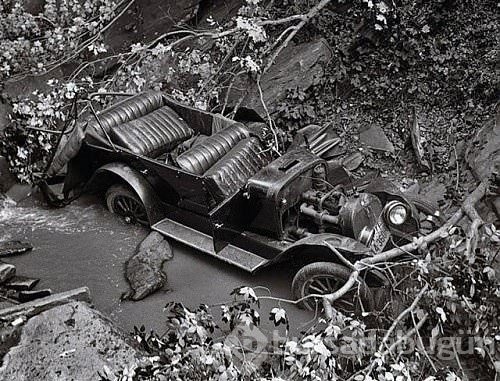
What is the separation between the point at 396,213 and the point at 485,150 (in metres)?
2.05

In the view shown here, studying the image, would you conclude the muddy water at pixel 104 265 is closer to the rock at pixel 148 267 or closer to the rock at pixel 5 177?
the rock at pixel 148 267

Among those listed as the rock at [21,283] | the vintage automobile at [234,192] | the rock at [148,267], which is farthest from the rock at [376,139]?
the rock at [21,283]

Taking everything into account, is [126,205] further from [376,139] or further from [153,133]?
[376,139]

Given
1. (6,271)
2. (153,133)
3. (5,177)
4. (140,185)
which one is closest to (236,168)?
(140,185)

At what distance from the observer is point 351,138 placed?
30.6 feet

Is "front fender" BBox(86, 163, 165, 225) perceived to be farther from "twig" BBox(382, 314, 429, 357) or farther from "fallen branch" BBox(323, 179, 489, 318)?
"twig" BBox(382, 314, 429, 357)

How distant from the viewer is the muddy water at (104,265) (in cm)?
726

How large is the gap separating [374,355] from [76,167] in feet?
16.6

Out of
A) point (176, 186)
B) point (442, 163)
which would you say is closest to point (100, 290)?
point (176, 186)

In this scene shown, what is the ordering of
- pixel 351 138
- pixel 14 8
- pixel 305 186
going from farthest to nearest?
1. pixel 14 8
2. pixel 351 138
3. pixel 305 186

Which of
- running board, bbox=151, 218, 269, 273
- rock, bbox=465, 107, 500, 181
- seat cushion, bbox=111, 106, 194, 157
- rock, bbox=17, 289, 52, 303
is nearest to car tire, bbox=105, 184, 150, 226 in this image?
running board, bbox=151, 218, 269, 273

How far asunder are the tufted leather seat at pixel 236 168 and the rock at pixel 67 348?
1.88 m

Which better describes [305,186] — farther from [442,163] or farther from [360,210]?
[442,163]

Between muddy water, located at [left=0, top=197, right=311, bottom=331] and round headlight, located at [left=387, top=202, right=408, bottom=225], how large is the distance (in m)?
1.34
